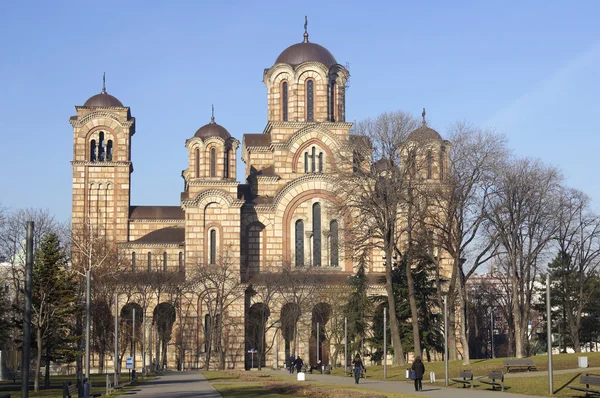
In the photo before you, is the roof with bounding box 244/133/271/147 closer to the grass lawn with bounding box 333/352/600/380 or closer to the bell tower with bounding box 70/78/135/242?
the bell tower with bounding box 70/78/135/242

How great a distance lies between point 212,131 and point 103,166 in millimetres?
9073

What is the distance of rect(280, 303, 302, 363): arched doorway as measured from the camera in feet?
248

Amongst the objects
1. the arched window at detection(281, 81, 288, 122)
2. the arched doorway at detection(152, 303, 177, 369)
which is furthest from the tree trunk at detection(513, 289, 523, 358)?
the arched window at detection(281, 81, 288, 122)

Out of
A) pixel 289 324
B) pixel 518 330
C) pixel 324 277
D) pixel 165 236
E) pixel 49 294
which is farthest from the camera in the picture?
pixel 165 236

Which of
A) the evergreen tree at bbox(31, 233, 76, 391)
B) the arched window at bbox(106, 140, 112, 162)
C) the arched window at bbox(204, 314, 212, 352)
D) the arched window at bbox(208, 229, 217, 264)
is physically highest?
→ the arched window at bbox(106, 140, 112, 162)

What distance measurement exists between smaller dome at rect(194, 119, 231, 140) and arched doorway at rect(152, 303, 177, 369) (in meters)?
14.1

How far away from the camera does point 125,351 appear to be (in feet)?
265

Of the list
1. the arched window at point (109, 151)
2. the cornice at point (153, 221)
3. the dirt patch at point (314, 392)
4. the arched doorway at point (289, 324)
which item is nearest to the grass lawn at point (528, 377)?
the dirt patch at point (314, 392)

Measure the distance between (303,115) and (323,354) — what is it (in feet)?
60.6

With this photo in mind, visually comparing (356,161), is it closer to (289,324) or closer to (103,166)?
(289,324)

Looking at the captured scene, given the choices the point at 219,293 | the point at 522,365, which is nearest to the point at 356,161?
the point at 522,365

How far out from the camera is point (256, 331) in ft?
262

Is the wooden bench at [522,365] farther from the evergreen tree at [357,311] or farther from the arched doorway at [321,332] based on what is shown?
the arched doorway at [321,332]

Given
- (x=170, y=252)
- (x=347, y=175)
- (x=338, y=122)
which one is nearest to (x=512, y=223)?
(x=347, y=175)
